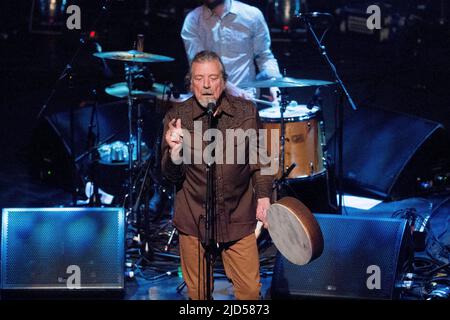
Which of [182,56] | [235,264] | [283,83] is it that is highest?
[283,83]

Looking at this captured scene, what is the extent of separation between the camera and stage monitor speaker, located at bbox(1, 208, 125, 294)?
5.64m

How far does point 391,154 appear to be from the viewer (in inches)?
329

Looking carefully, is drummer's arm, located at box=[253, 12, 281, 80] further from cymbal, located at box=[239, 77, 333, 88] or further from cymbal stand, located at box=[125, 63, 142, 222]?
cymbal stand, located at box=[125, 63, 142, 222]

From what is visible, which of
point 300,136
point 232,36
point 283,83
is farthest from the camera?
point 232,36

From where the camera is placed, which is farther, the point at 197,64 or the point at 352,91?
the point at 352,91

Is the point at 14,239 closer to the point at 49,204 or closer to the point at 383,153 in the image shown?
the point at 49,204

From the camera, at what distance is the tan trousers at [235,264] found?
4730 millimetres

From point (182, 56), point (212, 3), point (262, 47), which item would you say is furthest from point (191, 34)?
point (182, 56)

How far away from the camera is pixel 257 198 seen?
475cm

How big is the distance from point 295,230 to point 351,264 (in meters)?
1.02

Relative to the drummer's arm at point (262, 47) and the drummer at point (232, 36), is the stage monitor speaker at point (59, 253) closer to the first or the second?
the drummer at point (232, 36)

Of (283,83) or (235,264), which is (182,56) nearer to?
(283,83)
